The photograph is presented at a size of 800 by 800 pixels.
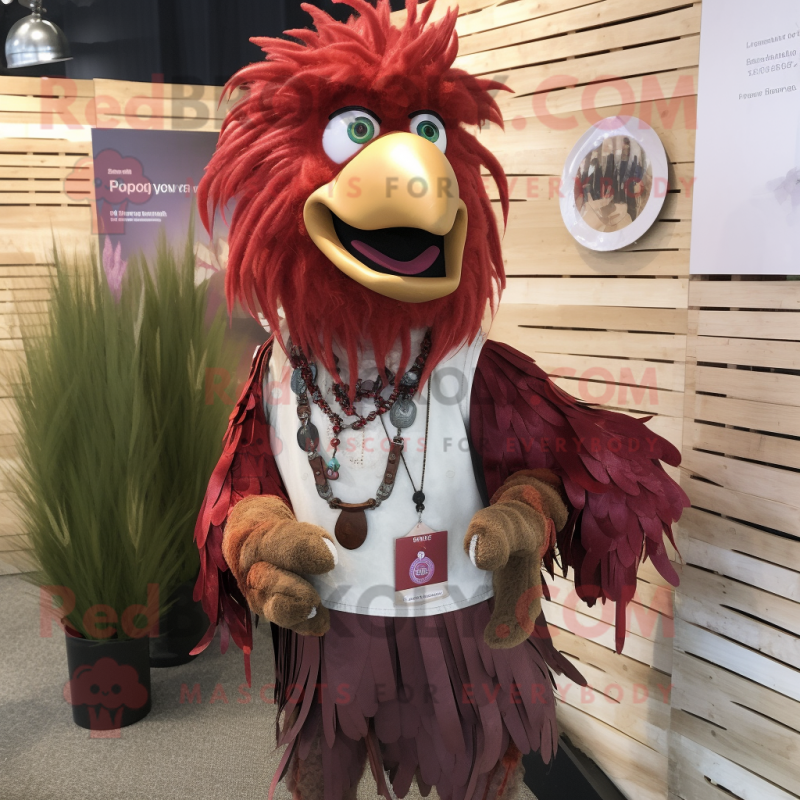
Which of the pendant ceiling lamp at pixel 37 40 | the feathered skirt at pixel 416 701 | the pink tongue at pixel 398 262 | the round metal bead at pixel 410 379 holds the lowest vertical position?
the feathered skirt at pixel 416 701

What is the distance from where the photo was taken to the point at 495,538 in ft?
2.87

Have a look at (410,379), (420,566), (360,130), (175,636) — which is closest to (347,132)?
(360,130)

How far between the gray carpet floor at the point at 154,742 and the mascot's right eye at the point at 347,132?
3.85ft

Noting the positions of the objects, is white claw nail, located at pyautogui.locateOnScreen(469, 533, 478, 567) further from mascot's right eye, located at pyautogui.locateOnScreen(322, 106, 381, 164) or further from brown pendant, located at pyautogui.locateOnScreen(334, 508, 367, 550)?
mascot's right eye, located at pyautogui.locateOnScreen(322, 106, 381, 164)

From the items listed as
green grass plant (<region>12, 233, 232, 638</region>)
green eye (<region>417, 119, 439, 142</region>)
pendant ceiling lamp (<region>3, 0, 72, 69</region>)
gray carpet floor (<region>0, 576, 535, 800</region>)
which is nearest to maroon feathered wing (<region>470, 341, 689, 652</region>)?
green eye (<region>417, 119, 439, 142</region>)

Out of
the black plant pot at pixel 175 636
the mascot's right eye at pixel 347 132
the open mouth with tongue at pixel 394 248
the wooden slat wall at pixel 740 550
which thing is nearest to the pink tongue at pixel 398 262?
the open mouth with tongue at pixel 394 248

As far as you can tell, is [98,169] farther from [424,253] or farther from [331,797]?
[331,797]

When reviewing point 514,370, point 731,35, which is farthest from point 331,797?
point 731,35

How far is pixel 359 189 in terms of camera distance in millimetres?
867

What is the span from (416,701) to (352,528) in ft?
0.89

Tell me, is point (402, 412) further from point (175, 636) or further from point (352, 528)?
point (175, 636)

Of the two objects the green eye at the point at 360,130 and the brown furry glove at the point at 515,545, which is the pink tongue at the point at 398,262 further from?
the brown furry glove at the point at 515,545

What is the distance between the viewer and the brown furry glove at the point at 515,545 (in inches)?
34.7

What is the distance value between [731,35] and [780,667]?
3.33 ft
